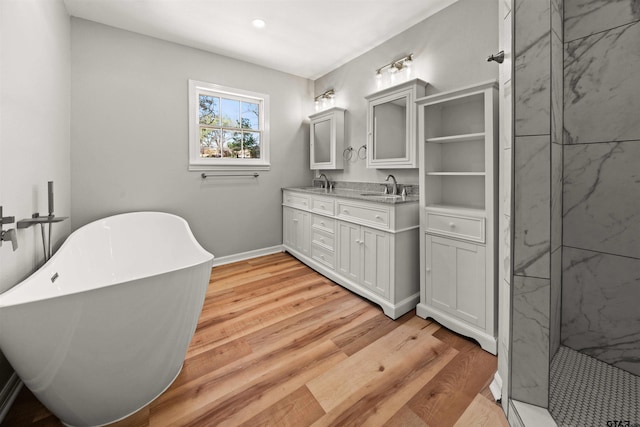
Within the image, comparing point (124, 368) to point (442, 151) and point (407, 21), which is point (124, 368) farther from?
point (407, 21)

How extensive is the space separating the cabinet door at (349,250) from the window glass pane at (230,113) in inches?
76.8

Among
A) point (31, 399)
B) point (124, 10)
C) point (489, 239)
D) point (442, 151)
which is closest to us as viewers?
point (31, 399)

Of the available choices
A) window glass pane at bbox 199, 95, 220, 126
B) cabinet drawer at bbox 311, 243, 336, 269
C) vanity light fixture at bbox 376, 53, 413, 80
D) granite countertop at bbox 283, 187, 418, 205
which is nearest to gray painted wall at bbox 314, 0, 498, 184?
vanity light fixture at bbox 376, 53, 413, 80

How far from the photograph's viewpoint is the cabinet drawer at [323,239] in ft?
9.43

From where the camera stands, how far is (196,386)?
1.44 meters

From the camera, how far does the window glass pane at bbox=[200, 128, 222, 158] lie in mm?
3257

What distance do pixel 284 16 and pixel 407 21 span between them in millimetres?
1160

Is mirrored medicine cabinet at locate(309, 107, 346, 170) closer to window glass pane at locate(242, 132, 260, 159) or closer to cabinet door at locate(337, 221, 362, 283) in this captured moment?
→ window glass pane at locate(242, 132, 260, 159)

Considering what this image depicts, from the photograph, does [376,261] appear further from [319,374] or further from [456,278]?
[319,374]

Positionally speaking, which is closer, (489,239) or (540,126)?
(540,126)

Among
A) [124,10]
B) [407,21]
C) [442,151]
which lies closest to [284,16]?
[407,21]

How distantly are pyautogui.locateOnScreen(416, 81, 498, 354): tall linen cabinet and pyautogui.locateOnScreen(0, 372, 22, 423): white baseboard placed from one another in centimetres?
244

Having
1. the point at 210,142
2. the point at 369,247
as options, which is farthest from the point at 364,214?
the point at 210,142

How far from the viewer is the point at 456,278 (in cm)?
191
